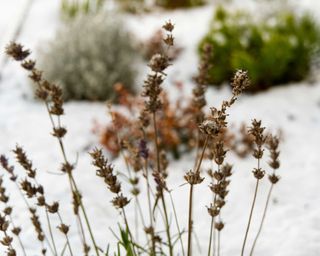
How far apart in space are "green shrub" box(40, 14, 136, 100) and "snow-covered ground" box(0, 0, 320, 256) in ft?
0.76

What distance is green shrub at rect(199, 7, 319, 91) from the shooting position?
202 inches

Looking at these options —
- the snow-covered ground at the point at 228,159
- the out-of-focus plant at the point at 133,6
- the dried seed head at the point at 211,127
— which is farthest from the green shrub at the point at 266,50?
the dried seed head at the point at 211,127

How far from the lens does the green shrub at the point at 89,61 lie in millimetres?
5434

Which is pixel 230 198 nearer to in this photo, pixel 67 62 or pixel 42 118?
pixel 42 118

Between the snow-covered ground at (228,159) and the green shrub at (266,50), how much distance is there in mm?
187

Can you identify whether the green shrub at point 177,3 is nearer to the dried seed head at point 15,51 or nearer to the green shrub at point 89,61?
the green shrub at point 89,61

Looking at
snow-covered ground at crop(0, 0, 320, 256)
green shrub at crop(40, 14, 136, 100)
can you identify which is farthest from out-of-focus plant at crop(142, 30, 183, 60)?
green shrub at crop(40, 14, 136, 100)

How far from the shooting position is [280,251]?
8.93ft

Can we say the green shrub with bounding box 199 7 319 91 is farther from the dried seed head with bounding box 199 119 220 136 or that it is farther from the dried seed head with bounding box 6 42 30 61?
the dried seed head with bounding box 199 119 220 136

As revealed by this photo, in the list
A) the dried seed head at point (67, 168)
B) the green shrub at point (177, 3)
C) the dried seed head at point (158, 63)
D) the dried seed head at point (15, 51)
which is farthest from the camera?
the green shrub at point (177, 3)

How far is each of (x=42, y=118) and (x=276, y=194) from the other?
2.44 m

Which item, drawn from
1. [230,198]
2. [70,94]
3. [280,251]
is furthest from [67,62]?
[280,251]

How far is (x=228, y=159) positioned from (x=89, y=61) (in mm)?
2076

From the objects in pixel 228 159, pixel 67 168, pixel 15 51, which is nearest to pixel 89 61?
pixel 228 159
